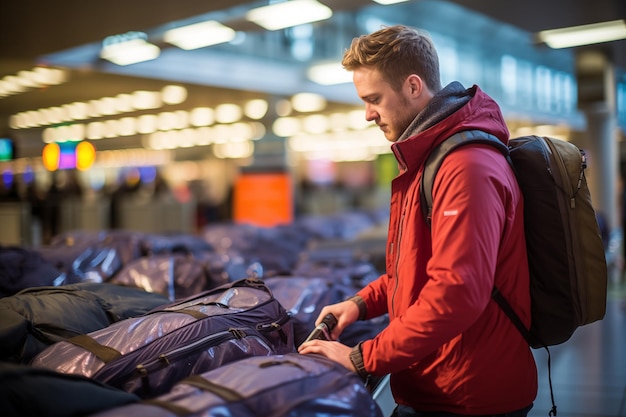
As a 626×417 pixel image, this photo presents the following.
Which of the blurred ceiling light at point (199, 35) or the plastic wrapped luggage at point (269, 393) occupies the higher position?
the blurred ceiling light at point (199, 35)

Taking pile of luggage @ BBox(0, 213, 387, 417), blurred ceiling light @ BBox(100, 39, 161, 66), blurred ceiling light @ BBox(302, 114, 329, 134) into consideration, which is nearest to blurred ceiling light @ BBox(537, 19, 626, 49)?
pile of luggage @ BBox(0, 213, 387, 417)

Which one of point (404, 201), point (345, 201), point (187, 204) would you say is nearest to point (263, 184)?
point (187, 204)

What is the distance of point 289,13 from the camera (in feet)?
21.3

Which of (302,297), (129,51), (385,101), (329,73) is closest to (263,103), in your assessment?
(329,73)

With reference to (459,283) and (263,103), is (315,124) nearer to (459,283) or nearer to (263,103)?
(263,103)

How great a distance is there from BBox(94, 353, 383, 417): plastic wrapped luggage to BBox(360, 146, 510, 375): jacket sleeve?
0.12m

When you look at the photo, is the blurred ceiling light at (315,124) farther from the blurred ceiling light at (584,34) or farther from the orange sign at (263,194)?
the blurred ceiling light at (584,34)

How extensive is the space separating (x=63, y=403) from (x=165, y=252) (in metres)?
3.63

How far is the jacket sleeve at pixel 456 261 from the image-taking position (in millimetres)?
1604

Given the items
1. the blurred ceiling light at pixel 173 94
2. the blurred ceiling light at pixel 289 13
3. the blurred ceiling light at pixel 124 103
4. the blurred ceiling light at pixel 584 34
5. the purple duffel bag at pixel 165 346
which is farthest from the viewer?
the blurred ceiling light at pixel 124 103

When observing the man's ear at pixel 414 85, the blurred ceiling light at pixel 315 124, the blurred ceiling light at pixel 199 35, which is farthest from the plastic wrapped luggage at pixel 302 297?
the blurred ceiling light at pixel 315 124

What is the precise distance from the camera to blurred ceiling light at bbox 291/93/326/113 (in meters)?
16.6

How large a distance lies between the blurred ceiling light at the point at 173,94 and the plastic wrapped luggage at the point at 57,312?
11542 millimetres

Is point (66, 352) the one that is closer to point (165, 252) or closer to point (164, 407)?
point (164, 407)
